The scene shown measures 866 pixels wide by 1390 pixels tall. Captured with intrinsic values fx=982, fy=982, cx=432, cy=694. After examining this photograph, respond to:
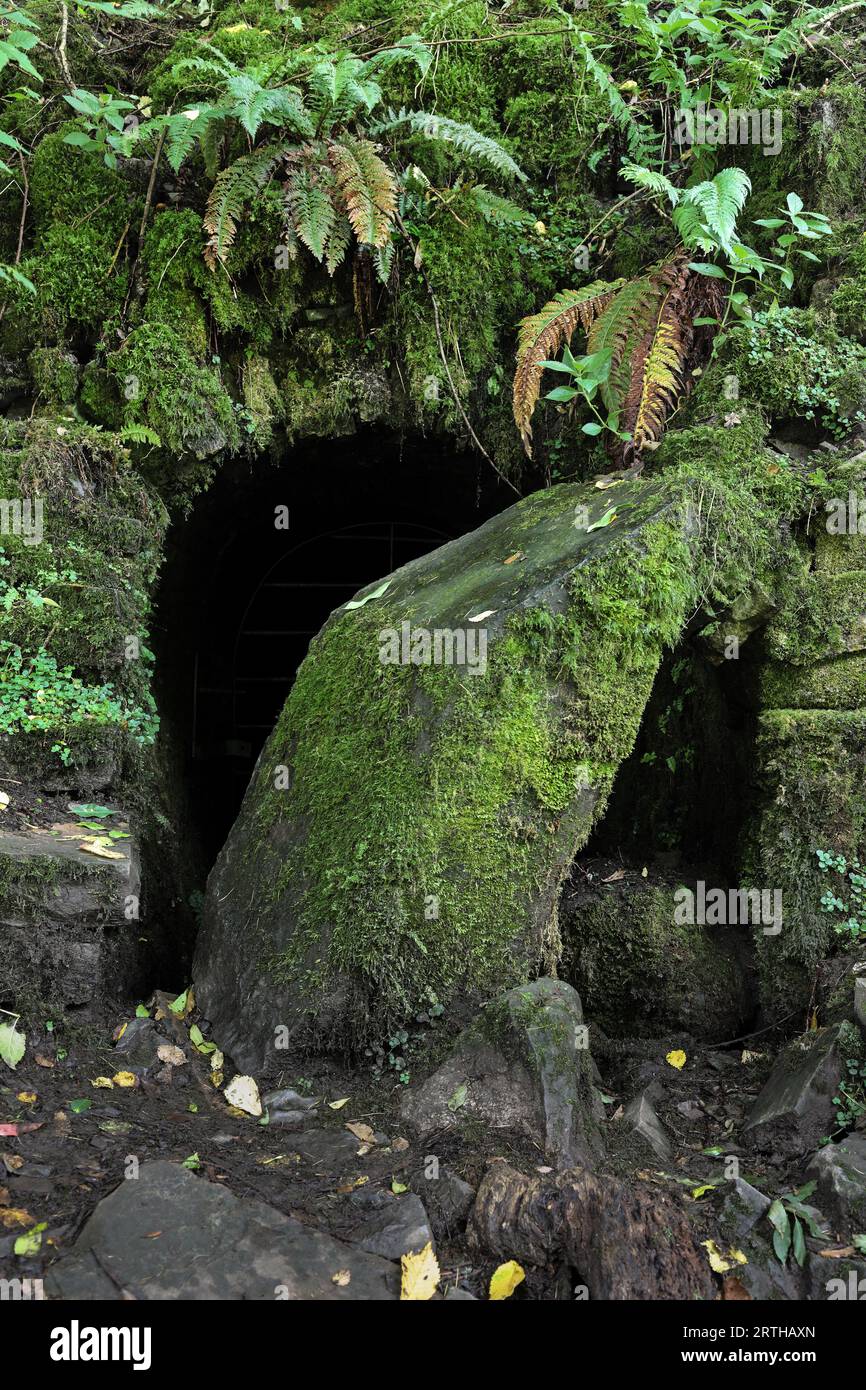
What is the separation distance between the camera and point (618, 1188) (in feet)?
10.4

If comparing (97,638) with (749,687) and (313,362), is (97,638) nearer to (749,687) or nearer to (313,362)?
(313,362)

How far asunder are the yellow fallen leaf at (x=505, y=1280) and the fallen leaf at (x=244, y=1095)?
122cm

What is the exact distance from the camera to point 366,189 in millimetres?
5418

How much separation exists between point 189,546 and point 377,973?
3.97 metres

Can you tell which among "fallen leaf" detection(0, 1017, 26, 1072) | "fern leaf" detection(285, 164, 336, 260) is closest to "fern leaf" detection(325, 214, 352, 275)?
"fern leaf" detection(285, 164, 336, 260)

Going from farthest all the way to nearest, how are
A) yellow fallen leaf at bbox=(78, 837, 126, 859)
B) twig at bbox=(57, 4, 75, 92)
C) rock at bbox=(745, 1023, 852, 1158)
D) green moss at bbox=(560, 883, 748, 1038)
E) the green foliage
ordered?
twig at bbox=(57, 4, 75, 92)
green moss at bbox=(560, 883, 748, 1038)
the green foliage
yellow fallen leaf at bbox=(78, 837, 126, 859)
rock at bbox=(745, 1023, 852, 1158)

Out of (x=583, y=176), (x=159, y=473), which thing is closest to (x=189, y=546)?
(x=159, y=473)

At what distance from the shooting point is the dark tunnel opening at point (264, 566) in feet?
22.9

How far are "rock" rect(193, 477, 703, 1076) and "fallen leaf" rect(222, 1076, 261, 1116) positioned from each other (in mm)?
118

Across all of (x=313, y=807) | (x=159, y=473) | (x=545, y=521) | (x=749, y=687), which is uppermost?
(x=159, y=473)

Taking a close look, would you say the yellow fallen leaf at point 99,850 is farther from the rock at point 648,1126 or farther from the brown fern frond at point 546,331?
the brown fern frond at point 546,331

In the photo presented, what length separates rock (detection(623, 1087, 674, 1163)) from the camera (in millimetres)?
3836

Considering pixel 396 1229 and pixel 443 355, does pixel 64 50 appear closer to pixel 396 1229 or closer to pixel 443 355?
pixel 443 355

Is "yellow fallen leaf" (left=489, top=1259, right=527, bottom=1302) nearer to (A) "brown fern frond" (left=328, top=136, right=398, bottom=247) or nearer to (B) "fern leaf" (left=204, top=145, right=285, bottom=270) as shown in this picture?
(A) "brown fern frond" (left=328, top=136, right=398, bottom=247)
